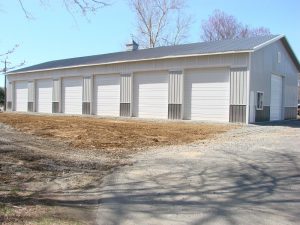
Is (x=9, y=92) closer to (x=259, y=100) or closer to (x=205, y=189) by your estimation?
(x=259, y=100)

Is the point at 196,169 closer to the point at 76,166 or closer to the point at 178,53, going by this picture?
the point at 76,166

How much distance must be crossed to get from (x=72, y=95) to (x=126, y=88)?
6.88 meters

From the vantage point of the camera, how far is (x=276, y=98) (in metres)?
29.9

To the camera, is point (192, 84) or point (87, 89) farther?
point (87, 89)

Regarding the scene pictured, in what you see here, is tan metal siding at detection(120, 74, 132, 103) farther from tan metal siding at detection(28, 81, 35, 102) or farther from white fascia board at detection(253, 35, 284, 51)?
tan metal siding at detection(28, 81, 35, 102)

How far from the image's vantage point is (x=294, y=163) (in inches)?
377

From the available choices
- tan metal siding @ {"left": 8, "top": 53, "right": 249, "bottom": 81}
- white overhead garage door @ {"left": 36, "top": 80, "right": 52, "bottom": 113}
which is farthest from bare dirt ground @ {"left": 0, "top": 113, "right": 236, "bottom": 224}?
white overhead garage door @ {"left": 36, "top": 80, "right": 52, "bottom": 113}

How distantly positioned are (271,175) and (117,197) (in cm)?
327

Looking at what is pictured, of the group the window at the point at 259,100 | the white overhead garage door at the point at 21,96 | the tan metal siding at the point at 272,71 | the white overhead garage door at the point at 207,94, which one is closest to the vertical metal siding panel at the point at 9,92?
the white overhead garage door at the point at 21,96

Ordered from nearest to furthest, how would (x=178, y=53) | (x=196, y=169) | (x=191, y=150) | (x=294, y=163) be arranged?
(x=196, y=169) < (x=294, y=163) < (x=191, y=150) < (x=178, y=53)

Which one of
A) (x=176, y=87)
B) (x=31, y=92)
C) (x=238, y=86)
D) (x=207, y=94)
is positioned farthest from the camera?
(x=31, y=92)

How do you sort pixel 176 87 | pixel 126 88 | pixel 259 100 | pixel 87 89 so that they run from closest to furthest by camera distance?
pixel 259 100 < pixel 176 87 < pixel 126 88 < pixel 87 89

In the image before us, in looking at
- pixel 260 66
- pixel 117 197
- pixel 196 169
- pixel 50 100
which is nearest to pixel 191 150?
pixel 196 169

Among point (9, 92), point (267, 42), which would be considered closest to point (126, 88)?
point (267, 42)
